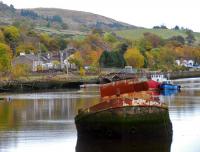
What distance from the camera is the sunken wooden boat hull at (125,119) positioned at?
34.3 meters

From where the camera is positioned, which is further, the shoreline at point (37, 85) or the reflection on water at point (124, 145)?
the shoreline at point (37, 85)

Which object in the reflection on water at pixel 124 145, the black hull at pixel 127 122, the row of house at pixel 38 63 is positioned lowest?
the reflection on water at pixel 124 145

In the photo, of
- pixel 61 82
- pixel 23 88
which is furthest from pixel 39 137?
pixel 61 82

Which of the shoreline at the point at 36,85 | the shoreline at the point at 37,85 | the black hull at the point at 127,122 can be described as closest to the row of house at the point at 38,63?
the shoreline at the point at 37,85

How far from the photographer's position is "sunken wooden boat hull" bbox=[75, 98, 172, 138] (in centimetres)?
3431

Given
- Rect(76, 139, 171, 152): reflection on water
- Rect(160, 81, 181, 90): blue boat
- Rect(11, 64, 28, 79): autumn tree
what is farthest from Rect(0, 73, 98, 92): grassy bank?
Rect(76, 139, 171, 152): reflection on water

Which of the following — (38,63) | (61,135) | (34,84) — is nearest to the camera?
(61,135)

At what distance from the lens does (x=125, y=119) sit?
3419cm

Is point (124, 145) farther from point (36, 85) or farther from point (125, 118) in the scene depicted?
point (36, 85)

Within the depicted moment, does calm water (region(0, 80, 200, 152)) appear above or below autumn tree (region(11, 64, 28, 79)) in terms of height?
below

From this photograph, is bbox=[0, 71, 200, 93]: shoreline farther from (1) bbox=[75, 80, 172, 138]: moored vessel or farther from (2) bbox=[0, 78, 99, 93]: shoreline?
(1) bbox=[75, 80, 172, 138]: moored vessel

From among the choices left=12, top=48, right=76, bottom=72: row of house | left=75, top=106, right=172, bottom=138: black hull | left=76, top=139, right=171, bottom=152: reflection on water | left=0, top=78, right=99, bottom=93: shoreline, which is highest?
left=12, top=48, right=76, bottom=72: row of house

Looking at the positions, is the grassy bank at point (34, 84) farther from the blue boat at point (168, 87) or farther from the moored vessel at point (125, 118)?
the moored vessel at point (125, 118)

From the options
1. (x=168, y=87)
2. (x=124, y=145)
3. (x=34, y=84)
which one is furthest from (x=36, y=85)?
(x=124, y=145)
